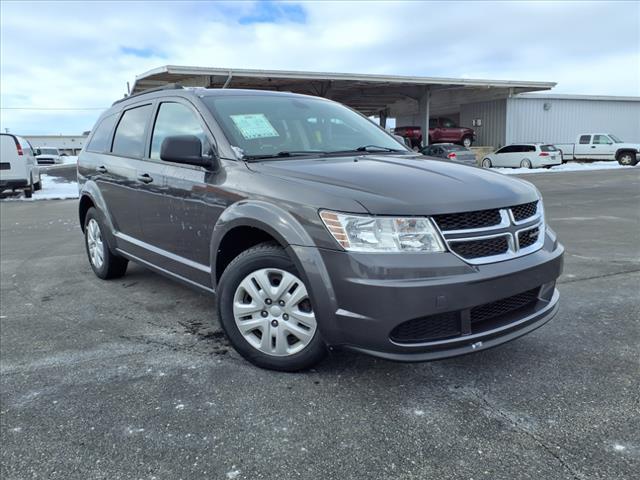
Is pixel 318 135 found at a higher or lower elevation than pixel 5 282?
higher

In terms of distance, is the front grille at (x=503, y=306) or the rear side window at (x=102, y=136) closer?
the front grille at (x=503, y=306)

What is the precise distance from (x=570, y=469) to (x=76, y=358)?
288 cm

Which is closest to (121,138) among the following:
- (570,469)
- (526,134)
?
(570,469)

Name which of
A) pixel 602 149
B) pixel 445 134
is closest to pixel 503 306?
pixel 602 149

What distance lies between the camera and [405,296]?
2.44 metres

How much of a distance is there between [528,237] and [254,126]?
1900 mm

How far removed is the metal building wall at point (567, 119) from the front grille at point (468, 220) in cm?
3293

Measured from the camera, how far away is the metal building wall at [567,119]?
109 ft

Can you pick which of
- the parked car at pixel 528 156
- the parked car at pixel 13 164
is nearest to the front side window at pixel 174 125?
the parked car at pixel 13 164

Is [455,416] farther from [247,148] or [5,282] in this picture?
[5,282]

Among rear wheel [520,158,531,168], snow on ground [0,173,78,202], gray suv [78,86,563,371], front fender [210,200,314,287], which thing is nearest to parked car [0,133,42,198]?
snow on ground [0,173,78,202]

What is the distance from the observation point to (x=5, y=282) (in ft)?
17.7

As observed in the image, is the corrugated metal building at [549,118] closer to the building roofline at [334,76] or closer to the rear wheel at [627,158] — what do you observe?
the building roofline at [334,76]

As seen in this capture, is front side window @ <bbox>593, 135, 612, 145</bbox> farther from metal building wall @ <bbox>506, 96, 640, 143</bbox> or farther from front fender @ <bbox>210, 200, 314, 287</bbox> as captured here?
front fender @ <bbox>210, 200, 314, 287</bbox>
